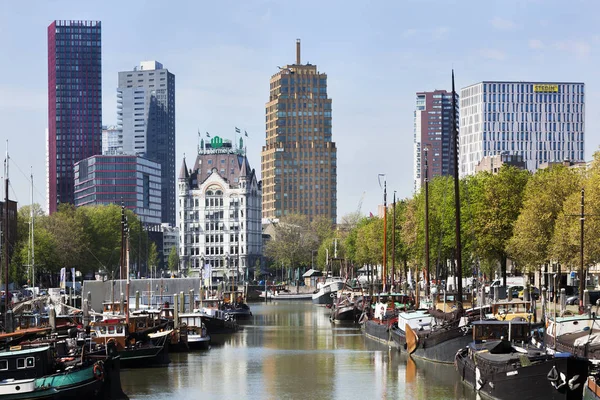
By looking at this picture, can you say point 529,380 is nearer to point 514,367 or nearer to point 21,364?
point 514,367

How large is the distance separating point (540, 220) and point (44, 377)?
69710mm

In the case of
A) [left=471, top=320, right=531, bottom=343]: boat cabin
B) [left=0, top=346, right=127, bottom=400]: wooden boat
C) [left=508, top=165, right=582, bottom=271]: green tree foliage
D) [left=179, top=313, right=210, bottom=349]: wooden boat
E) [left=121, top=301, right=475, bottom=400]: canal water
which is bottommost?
[left=121, top=301, right=475, bottom=400]: canal water

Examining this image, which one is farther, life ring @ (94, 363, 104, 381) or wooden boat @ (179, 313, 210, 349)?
wooden boat @ (179, 313, 210, 349)

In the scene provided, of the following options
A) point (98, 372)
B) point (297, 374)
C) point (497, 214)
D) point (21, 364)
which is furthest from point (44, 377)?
point (497, 214)

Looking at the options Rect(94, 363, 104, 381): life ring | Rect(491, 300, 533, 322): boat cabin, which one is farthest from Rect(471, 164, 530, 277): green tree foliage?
Rect(94, 363, 104, 381): life ring

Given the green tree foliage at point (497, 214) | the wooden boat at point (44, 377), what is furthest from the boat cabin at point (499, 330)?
the green tree foliage at point (497, 214)

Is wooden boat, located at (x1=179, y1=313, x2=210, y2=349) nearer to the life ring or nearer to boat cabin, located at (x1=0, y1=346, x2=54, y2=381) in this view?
the life ring

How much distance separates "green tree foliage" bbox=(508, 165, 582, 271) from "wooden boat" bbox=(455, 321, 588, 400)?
4540 centimetres

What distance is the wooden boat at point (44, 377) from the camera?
62216 mm

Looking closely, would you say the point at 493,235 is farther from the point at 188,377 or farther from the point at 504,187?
the point at 188,377

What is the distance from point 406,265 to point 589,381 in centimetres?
14243

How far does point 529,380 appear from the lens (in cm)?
5697

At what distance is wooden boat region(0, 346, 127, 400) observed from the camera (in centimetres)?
6222

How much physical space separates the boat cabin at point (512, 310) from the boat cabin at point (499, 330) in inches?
325
